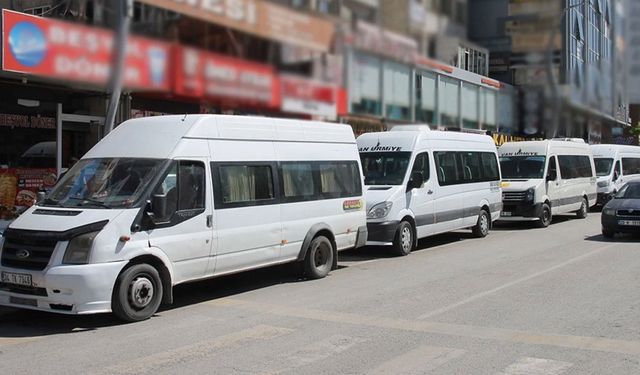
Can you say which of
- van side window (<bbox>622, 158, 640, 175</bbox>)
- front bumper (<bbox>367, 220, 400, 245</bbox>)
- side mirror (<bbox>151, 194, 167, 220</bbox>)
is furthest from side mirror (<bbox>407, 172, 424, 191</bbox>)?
van side window (<bbox>622, 158, 640, 175</bbox>)

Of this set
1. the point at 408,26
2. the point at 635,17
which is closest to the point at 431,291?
the point at 408,26

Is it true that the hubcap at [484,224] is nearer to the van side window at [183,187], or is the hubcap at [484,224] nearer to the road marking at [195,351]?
the van side window at [183,187]

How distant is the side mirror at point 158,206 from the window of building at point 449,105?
4865mm

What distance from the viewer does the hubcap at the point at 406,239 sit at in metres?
11.7

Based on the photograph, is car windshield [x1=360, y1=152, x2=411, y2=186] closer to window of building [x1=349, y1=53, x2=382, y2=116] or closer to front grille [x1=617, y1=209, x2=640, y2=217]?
window of building [x1=349, y1=53, x2=382, y2=116]

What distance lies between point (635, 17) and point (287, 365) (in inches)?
161

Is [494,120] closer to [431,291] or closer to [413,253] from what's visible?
[413,253]

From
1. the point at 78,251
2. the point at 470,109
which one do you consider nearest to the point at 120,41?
the point at 78,251

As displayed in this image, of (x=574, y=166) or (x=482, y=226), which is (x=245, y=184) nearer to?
(x=482, y=226)

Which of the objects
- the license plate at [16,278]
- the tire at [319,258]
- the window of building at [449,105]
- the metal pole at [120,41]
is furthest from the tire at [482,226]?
the license plate at [16,278]

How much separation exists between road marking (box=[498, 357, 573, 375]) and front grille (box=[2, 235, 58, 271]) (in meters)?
4.45

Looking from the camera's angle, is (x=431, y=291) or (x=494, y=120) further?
(x=494, y=120)

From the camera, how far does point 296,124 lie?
9070 mm

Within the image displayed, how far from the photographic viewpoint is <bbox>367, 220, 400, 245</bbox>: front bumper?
37.1ft
